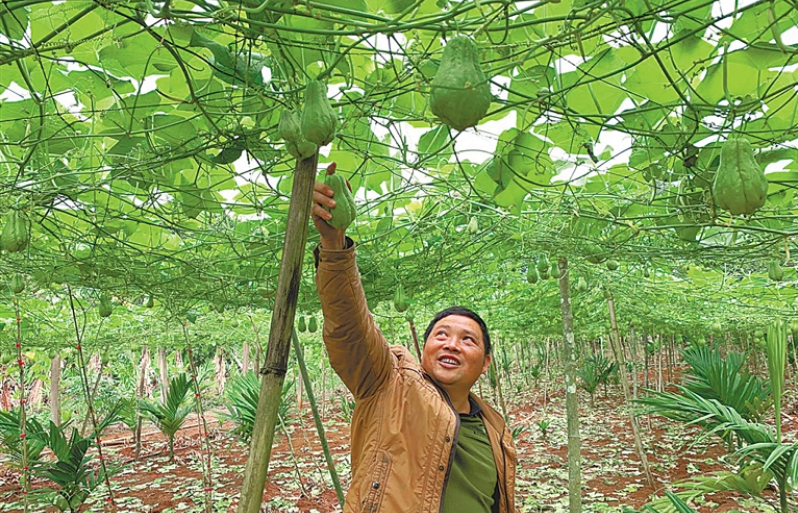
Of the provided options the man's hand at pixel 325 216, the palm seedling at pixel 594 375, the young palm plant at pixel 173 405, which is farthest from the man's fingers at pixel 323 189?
the palm seedling at pixel 594 375

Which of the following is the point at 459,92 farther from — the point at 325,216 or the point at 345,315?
the point at 345,315

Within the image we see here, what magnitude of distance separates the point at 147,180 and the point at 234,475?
6.80 meters

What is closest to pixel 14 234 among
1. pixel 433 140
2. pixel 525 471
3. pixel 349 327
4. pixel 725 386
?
pixel 349 327

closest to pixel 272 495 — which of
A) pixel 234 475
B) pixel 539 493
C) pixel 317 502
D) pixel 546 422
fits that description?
pixel 317 502

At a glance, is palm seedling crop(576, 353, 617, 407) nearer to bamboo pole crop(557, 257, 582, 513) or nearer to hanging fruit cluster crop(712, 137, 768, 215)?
bamboo pole crop(557, 257, 582, 513)

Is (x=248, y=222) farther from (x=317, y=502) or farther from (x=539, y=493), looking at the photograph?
(x=539, y=493)

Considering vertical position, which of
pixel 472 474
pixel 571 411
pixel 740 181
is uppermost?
pixel 740 181

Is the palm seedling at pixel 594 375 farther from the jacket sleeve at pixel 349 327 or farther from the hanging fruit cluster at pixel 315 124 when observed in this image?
the hanging fruit cluster at pixel 315 124

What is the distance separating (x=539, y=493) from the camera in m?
6.71

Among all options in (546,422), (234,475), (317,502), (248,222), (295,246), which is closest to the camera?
(295,246)

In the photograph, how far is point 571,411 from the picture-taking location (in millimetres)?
4949

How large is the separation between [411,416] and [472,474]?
35 centimetres

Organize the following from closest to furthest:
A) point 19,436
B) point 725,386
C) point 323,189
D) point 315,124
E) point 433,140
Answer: point 315,124
point 323,189
point 433,140
point 725,386
point 19,436

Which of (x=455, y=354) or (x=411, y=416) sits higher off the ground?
(x=455, y=354)
